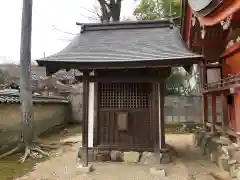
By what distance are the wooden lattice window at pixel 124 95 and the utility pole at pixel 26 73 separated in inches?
108

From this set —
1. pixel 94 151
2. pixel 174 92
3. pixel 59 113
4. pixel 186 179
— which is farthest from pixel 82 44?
pixel 174 92

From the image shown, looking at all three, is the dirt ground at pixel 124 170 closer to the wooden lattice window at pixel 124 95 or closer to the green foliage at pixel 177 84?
the wooden lattice window at pixel 124 95

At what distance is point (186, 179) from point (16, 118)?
6.89 meters

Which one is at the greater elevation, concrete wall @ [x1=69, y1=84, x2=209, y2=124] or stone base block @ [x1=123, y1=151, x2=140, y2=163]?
concrete wall @ [x1=69, y1=84, x2=209, y2=124]

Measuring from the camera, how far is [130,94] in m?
7.37

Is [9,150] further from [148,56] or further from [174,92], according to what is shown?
[174,92]

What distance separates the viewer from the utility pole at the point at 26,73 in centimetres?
847

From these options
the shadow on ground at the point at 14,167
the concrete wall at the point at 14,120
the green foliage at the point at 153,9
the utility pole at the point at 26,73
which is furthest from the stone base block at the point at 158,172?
the green foliage at the point at 153,9

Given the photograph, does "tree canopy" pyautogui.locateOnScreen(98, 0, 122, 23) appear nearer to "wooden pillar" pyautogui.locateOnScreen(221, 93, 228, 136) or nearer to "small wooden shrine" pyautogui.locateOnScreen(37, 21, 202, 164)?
"small wooden shrine" pyautogui.locateOnScreen(37, 21, 202, 164)

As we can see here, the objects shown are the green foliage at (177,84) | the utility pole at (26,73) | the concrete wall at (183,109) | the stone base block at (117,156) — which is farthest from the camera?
the green foliage at (177,84)

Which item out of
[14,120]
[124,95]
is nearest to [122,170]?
[124,95]

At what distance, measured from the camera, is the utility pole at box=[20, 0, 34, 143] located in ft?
27.8

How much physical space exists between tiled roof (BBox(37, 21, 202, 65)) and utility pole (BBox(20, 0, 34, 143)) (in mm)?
1733

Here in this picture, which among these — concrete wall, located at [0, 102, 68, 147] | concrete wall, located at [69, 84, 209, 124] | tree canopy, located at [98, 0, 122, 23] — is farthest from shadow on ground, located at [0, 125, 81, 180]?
tree canopy, located at [98, 0, 122, 23]
